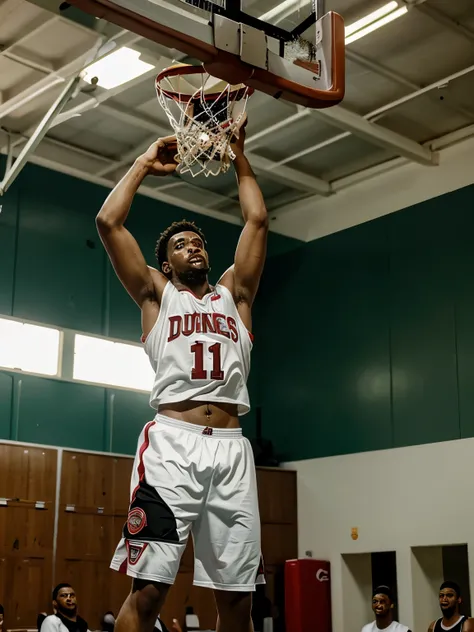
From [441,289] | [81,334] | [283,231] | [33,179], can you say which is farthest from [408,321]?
[33,179]

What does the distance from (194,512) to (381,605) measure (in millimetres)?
7343

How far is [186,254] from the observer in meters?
4.89

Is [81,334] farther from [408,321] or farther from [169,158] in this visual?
[169,158]

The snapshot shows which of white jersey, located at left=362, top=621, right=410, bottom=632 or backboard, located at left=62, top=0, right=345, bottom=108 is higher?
backboard, located at left=62, top=0, right=345, bottom=108

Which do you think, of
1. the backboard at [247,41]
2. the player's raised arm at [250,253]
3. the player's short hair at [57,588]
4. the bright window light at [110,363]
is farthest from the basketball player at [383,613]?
the backboard at [247,41]

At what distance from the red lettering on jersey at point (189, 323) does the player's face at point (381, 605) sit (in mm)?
7372

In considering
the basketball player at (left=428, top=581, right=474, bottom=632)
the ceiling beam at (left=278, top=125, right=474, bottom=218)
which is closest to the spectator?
the basketball player at (left=428, top=581, right=474, bottom=632)

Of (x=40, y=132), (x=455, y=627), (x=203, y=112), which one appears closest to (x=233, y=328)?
(x=203, y=112)

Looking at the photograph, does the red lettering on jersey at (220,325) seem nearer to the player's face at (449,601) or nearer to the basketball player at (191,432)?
the basketball player at (191,432)

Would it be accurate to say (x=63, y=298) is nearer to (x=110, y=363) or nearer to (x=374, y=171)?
(x=110, y=363)

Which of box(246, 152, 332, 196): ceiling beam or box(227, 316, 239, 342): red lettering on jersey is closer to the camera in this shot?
box(227, 316, 239, 342): red lettering on jersey

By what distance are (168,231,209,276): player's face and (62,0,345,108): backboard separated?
2.73ft

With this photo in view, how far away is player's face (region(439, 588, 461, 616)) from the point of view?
409 inches

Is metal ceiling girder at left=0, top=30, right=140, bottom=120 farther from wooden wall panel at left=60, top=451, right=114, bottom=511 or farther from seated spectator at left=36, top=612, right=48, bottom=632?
seated spectator at left=36, top=612, right=48, bottom=632
